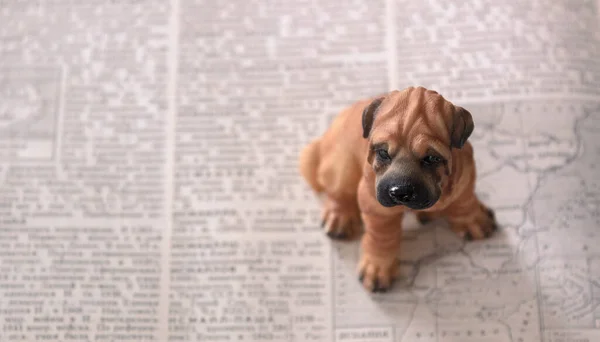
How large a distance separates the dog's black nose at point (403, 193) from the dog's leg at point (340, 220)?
23 centimetres

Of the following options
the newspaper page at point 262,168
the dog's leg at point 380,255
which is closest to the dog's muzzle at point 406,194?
the dog's leg at point 380,255

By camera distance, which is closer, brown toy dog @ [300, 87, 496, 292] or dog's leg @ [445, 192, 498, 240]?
brown toy dog @ [300, 87, 496, 292]

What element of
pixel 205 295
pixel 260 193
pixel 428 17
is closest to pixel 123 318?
pixel 205 295

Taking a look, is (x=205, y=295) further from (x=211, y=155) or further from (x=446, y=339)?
(x=446, y=339)

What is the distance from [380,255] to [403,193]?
0.23 metres

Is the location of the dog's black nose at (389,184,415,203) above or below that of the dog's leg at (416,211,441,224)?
above

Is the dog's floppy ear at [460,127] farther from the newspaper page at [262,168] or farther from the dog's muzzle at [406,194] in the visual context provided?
the newspaper page at [262,168]

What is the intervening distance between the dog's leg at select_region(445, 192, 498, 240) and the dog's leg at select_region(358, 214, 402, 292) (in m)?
0.08

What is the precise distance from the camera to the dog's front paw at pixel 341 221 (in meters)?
0.91

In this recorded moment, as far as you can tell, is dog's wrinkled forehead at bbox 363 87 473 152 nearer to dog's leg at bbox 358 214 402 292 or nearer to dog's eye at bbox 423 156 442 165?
dog's eye at bbox 423 156 442 165

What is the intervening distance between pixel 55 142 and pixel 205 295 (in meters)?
0.31

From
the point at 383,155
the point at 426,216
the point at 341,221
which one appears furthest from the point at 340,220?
the point at 383,155

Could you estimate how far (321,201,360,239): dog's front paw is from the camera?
0.91m

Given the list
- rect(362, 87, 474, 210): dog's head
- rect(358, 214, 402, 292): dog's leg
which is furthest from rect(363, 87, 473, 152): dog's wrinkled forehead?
rect(358, 214, 402, 292): dog's leg
